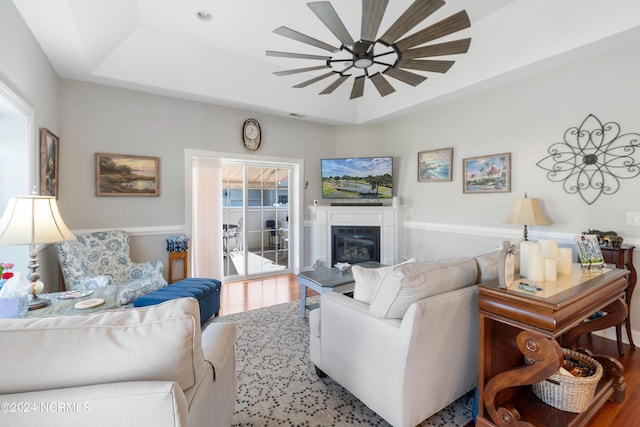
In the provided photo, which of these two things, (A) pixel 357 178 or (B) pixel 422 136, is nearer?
(B) pixel 422 136

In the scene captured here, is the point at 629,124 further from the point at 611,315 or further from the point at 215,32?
the point at 215,32

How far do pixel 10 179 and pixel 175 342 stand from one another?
9.29 ft

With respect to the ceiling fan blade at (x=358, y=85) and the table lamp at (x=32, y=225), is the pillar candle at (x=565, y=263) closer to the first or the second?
the ceiling fan blade at (x=358, y=85)

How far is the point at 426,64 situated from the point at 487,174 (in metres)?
2.12

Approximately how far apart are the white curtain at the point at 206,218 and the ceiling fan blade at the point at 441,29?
3.39 metres

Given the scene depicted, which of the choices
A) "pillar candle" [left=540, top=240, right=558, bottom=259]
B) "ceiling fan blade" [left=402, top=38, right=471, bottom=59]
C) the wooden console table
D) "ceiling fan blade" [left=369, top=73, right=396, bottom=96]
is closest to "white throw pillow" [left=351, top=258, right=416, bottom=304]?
the wooden console table

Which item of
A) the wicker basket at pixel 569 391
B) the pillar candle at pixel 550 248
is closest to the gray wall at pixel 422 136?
the pillar candle at pixel 550 248

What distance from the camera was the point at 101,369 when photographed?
82 centimetres

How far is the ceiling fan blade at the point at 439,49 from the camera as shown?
2.25 m

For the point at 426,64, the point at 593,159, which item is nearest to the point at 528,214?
the point at 593,159

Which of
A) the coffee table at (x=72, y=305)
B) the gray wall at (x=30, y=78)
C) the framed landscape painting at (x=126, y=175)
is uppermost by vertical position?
the gray wall at (x=30, y=78)

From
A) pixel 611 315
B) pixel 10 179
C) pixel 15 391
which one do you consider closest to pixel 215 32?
pixel 10 179

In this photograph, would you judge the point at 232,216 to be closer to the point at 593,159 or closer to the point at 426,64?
the point at 426,64

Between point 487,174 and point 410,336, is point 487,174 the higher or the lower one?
the higher one
